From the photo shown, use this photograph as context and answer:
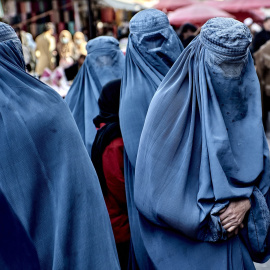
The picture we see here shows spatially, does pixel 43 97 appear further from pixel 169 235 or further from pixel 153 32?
pixel 153 32

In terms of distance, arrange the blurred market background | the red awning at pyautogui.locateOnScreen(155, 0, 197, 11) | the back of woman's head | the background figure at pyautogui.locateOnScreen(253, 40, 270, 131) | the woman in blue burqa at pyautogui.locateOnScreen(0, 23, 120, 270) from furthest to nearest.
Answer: the red awning at pyautogui.locateOnScreen(155, 0, 197, 11) < the blurred market background < the background figure at pyautogui.locateOnScreen(253, 40, 270, 131) < the back of woman's head < the woman in blue burqa at pyautogui.locateOnScreen(0, 23, 120, 270)

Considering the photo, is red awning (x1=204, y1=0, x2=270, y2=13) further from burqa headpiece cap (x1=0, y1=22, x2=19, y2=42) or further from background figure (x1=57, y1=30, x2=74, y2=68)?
burqa headpiece cap (x1=0, y1=22, x2=19, y2=42)

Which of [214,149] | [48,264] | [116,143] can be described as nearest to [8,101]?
[48,264]

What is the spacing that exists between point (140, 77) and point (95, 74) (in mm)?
1131

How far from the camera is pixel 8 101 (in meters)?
1.62

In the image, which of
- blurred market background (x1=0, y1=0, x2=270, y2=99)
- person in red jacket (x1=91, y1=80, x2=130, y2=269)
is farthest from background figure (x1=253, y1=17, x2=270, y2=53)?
person in red jacket (x1=91, y1=80, x2=130, y2=269)

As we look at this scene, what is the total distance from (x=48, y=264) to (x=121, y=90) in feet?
4.12

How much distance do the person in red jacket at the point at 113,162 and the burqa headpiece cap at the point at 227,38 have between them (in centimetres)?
84

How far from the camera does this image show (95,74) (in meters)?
3.70

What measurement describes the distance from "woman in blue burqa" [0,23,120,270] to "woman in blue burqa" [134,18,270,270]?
1.30 feet

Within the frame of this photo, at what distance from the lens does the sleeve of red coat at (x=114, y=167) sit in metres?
2.58

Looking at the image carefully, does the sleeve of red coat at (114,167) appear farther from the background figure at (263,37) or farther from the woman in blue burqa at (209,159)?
the background figure at (263,37)

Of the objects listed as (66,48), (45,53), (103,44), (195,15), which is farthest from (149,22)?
(66,48)

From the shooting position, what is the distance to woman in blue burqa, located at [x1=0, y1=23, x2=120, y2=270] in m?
1.61
